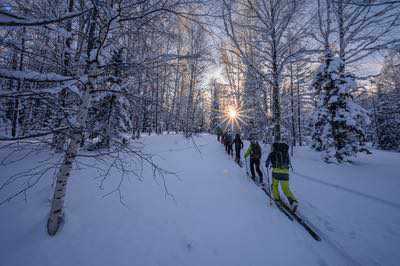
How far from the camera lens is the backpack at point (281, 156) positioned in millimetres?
4598

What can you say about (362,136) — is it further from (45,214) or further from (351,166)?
(45,214)

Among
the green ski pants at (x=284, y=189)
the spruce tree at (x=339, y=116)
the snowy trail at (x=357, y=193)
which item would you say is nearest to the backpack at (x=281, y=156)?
the green ski pants at (x=284, y=189)

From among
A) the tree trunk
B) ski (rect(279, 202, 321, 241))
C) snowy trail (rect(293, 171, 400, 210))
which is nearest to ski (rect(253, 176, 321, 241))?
ski (rect(279, 202, 321, 241))

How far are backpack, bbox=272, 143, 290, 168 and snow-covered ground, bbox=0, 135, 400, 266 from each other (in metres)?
1.19

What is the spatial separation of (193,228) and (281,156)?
2.96 meters

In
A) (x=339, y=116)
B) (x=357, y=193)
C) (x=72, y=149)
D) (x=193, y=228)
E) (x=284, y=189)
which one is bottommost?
(x=193, y=228)

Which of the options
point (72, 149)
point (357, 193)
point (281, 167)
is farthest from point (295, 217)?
point (72, 149)

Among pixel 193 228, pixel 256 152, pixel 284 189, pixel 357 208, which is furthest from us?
pixel 256 152

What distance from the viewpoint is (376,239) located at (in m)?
3.22

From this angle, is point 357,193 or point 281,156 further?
point 357,193

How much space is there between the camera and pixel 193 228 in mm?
3443

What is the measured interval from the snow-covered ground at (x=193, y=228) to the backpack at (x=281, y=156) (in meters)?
1.19

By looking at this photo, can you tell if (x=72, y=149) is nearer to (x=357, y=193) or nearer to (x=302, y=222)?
(x=302, y=222)

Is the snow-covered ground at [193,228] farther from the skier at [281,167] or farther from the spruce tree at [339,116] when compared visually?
the spruce tree at [339,116]
